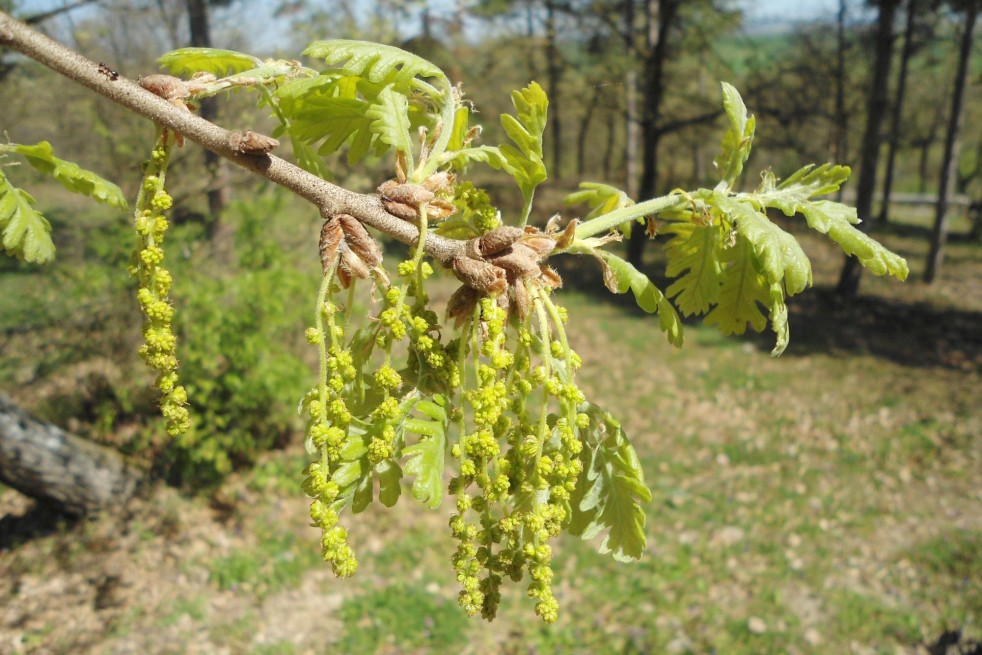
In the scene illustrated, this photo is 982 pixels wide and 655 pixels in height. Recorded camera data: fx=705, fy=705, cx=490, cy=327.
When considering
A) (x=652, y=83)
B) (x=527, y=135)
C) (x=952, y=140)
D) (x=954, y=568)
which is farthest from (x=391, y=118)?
(x=952, y=140)

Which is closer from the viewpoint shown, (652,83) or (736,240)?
(736,240)

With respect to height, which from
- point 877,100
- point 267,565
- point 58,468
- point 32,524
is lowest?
point 267,565

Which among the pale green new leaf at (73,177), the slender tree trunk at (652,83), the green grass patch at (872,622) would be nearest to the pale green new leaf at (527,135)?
the pale green new leaf at (73,177)

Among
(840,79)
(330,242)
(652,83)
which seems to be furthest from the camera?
(840,79)

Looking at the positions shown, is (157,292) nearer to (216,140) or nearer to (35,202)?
(216,140)

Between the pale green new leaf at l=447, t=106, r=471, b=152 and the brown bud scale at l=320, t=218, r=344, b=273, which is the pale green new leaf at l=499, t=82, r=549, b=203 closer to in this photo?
the pale green new leaf at l=447, t=106, r=471, b=152

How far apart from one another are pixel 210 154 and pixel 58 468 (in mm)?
3475

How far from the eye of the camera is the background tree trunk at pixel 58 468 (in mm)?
4723

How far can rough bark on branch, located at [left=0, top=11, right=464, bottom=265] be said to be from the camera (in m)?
1.20

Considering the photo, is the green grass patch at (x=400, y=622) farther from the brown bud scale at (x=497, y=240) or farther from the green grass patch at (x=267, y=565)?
the brown bud scale at (x=497, y=240)

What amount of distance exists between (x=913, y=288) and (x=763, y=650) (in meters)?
11.4

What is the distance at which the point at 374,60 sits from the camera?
1313 mm

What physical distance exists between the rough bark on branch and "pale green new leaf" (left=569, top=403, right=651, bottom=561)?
492mm

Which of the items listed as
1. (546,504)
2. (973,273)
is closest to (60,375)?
(546,504)
